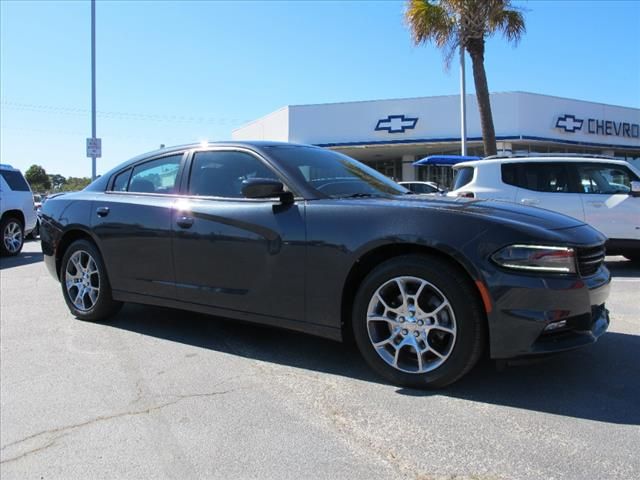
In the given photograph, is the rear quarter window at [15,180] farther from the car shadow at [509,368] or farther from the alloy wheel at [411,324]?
the alloy wheel at [411,324]

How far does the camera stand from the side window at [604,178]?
8.01m

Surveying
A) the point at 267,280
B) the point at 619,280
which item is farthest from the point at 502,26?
the point at 267,280

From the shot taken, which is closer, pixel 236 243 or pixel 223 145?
pixel 236 243

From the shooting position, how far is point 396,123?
26844 millimetres

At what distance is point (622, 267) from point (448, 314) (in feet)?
20.5

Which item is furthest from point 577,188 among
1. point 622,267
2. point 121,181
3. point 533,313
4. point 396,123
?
point 396,123

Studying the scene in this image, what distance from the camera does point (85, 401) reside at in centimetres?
339

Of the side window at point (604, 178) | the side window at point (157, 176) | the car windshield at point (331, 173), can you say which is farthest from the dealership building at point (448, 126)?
the side window at point (157, 176)

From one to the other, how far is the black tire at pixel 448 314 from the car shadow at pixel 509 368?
0.39ft

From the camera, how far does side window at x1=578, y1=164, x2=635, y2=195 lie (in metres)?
8.01

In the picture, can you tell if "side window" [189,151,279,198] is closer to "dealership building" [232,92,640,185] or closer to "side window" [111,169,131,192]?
"side window" [111,169,131,192]

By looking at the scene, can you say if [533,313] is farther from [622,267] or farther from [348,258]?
[622,267]

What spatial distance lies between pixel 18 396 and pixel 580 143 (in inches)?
1127

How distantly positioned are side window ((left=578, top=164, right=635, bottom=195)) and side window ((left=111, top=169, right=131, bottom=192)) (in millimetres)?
6315
